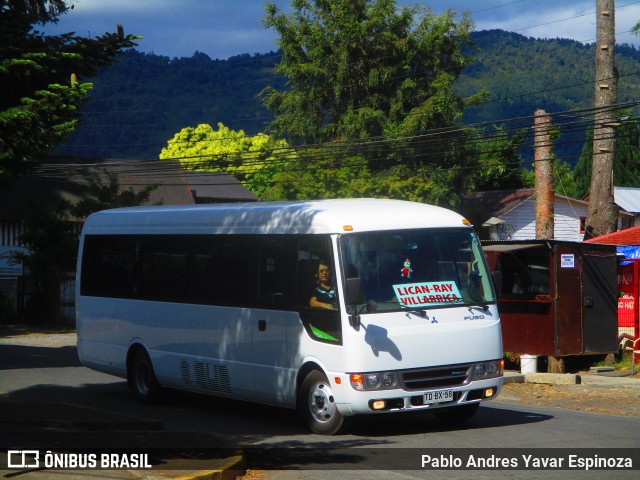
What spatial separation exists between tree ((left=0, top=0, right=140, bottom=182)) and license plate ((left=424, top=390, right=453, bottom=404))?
→ 5.11 m

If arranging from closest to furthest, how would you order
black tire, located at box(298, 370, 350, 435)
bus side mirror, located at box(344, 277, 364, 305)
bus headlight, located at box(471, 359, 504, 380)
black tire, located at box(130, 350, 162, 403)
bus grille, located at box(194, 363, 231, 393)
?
1. bus side mirror, located at box(344, 277, 364, 305)
2. black tire, located at box(298, 370, 350, 435)
3. bus headlight, located at box(471, 359, 504, 380)
4. bus grille, located at box(194, 363, 231, 393)
5. black tire, located at box(130, 350, 162, 403)

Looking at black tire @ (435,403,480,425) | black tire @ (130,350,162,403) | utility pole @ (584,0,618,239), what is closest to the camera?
black tire @ (435,403,480,425)

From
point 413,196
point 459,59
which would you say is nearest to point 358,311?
point 413,196

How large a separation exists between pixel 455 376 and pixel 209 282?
13.4 ft

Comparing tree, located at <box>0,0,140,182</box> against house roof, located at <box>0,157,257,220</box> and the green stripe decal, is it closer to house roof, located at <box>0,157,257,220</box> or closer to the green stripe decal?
the green stripe decal

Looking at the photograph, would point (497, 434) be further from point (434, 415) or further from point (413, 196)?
point (413, 196)

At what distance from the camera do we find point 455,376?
12.1 m

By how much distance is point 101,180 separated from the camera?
53219 mm

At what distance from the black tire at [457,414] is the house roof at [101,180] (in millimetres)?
30329

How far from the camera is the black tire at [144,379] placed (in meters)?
15.5

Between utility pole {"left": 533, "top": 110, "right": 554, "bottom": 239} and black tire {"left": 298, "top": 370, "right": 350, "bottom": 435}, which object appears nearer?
black tire {"left": 298, "top": 370, "right": 350, "bottom": 435}

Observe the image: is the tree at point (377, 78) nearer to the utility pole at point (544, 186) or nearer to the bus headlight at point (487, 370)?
the utility pole at point (544, 186)

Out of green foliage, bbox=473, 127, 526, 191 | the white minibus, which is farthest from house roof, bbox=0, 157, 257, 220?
the white minibus

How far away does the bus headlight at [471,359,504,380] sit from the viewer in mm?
12227
